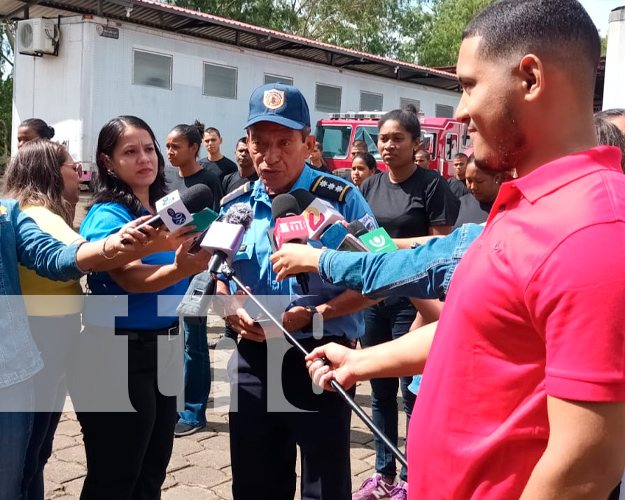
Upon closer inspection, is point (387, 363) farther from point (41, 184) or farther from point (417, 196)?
point (417, 196)

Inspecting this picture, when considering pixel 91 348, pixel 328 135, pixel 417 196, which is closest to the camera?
pixel 91 348

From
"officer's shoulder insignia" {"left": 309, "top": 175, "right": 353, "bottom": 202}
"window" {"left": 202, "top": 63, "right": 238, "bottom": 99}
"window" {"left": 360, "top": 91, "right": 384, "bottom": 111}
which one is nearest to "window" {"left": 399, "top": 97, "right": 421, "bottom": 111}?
"window" {"left": 360, "top": 91, "right": 384, "bottom": 111}

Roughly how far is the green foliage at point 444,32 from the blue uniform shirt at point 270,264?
1292 inches

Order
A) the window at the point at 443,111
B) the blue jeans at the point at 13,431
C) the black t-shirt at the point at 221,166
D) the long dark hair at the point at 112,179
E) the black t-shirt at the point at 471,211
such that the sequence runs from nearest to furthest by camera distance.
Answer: the blue jeans at the point at 13,431 < the long dark hair at the point at 112,179 < the black t-shirt at the point at 471,211 < the black t-shirt at the point at 221,166 < the window at the point at 443,111

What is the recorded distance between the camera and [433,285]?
1.94 meters

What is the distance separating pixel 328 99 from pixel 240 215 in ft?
50.4

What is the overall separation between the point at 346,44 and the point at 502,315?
31632mm

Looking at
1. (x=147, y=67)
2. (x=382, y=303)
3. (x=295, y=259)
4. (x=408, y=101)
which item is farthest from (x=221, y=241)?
(x=408, y=101)

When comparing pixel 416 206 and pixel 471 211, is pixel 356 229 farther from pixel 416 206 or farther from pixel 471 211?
pixel 416 206

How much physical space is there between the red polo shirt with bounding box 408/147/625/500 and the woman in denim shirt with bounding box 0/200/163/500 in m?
1.57

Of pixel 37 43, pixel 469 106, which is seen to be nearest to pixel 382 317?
pixel 469 106

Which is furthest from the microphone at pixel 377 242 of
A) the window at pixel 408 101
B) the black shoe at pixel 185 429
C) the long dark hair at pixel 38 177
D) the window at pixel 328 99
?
the window at pixel 408 101

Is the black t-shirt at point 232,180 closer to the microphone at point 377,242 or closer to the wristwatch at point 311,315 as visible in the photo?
the wristwatch at point 311,315

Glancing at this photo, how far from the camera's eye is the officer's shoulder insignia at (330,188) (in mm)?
2834
